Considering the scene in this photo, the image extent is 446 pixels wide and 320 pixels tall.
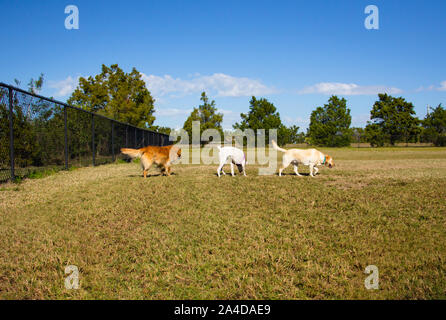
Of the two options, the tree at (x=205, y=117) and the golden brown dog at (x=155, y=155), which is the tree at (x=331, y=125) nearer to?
the tree at (x=205, y=117)

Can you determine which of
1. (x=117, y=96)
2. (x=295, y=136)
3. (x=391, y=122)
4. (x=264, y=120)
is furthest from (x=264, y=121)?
(x=117, y=96)

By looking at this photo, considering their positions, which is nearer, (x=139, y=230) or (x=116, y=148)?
(x=139, y=230)

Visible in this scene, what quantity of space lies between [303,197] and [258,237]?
278 centimetres

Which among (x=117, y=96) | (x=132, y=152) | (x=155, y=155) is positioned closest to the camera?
(x=132, y=152)

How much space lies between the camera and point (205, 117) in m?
52.5

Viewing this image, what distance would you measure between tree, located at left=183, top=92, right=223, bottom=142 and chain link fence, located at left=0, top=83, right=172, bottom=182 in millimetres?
35984

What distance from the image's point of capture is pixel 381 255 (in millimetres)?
2934

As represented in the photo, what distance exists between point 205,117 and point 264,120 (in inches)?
498

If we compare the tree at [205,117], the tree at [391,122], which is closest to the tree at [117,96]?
the tree at [205,117]

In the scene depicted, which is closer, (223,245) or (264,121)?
(223,245)

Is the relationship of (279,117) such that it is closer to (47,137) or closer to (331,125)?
(331,125)
